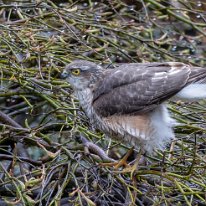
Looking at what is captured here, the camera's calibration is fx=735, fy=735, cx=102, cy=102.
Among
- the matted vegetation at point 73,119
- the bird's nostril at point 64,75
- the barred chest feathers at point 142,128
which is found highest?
the bird's nostril at point 64,75

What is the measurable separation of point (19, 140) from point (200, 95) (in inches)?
47.0

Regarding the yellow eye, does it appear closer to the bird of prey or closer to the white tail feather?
the bird of prey

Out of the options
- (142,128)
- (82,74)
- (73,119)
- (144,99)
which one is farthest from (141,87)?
(73,119)

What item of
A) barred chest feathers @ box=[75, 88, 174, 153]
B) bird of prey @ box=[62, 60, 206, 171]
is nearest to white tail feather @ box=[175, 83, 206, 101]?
bird of prey @ box=[62, 60, 206, 171]

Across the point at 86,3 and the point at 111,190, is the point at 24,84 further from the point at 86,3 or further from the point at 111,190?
the point at 86,3

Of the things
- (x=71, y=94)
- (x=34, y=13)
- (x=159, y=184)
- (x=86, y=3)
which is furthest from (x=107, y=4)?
(x=159, y=184)

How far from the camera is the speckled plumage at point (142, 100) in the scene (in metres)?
4.36

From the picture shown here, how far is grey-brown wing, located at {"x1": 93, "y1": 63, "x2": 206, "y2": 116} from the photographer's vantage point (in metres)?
4.36

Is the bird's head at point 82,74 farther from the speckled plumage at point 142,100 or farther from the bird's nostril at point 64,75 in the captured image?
the speckled plumage at point 142,100

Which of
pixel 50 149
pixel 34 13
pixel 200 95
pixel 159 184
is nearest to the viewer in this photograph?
pixel 159 184

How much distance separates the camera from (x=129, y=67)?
14.8 ft

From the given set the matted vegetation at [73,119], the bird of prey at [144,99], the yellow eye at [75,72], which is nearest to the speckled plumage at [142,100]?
the bird of prey at [144,99]

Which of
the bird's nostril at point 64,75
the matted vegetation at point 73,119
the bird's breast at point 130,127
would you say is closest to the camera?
the matted vegetation at point 73,119

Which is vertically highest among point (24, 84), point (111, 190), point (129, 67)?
point (129, 67)
